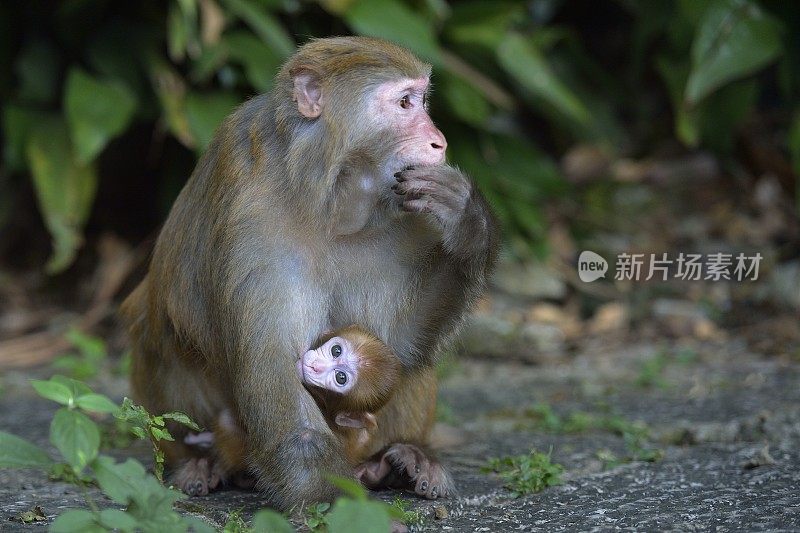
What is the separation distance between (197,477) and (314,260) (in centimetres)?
84

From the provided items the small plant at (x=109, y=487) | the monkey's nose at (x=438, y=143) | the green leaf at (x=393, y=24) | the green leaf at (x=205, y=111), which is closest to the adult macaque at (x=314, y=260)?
the monkey's nose at (x=438, y=143)

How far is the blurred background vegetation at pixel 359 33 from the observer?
5.85 metres

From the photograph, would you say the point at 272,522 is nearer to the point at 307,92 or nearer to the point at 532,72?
the point at 307,92

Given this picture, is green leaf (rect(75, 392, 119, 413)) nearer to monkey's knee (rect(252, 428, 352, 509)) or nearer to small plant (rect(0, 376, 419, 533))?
small plant (rect(0, 376, 419, 533))

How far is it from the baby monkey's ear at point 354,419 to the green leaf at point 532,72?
3201mm

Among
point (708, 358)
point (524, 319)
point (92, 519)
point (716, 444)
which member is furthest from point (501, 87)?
point (92, 519)

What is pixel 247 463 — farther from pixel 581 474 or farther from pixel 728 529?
pixel 728 529

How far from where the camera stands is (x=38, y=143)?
6.04 m

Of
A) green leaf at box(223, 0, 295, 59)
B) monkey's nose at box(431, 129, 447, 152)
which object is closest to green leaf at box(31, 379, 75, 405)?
monkey's nose at box(431, 129, 447, 152)

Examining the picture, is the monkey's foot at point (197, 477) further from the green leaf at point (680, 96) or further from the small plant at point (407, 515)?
the green leaf at point (680, 96)

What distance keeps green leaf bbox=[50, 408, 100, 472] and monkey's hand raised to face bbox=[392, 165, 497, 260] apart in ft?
4.00

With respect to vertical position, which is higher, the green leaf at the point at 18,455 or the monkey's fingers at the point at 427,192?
the monkey's fingers at the point at 427,192

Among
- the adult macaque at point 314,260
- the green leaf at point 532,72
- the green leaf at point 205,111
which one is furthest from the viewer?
the green leaf at point 532,72

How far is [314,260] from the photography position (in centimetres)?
330
